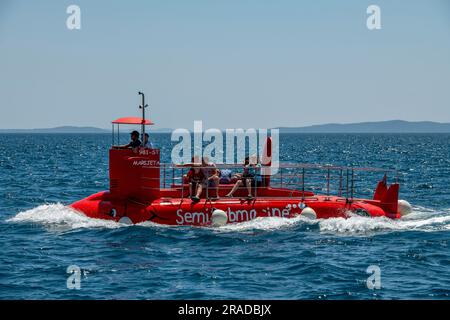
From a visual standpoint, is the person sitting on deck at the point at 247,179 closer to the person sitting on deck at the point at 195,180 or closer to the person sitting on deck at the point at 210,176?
the person sitting on deck at the point at 210,176

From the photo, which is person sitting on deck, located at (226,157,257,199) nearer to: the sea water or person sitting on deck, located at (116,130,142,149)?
the sea water

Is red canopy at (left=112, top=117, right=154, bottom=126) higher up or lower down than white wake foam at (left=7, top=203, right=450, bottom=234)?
higher up

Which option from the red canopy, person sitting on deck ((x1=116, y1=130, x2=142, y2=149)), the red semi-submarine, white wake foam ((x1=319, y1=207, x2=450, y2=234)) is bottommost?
white wake foam ((x1=319, y1=207, x2=450, y2=234))

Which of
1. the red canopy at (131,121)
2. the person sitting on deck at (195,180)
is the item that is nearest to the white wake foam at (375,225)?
the person sitting on deck at (195,180)

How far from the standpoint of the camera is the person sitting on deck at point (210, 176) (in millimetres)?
22797

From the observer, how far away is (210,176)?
23.5 metres

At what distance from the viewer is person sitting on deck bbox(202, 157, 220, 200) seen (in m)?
22.8

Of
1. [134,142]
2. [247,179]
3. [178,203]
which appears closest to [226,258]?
[178,203]

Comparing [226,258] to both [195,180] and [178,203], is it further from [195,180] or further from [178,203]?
[195,180]

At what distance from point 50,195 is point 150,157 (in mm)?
13143

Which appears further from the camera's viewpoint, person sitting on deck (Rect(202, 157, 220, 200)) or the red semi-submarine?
person sitting on deck (Rect(202, 157, 220, 200))

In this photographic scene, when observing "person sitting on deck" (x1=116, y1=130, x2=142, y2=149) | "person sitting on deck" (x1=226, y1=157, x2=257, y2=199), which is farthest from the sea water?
"person sitting on deck" (x1=116, y1=130, x2=142, y2=149)
